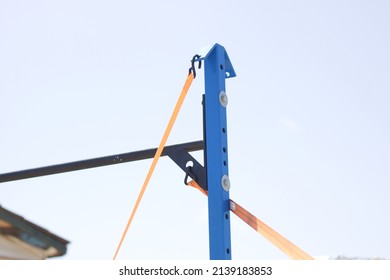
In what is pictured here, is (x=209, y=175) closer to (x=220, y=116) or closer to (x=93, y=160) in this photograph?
(x=220, y=116)

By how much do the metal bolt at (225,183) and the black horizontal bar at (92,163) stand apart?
302mm

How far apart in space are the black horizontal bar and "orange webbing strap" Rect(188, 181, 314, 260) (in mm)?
493

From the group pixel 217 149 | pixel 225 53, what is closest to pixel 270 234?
pixel 217 149

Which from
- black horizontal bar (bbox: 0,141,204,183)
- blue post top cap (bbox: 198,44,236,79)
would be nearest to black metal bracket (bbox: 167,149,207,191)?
black horizontal bar (bbox: 0,141,204,183)

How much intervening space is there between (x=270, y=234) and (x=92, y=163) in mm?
1461

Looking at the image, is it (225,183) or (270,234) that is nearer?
(270,234)

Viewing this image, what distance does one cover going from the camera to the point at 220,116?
287 centimetres

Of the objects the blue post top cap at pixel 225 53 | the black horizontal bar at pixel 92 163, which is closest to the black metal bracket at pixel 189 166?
A: the black horizontal bar at pixel 92 163

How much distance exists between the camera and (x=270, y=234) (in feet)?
8.06

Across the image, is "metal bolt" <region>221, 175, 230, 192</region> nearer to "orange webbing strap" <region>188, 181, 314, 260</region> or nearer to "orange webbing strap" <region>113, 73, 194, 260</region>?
"orange webbing strap" <region>188, 181, 314, 260</region>

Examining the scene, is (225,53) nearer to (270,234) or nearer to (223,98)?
(223,98)

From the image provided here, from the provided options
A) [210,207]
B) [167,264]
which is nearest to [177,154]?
[210,207]

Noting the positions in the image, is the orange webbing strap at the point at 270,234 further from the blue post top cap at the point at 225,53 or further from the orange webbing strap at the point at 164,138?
the blue post top cap at the point at 225,53

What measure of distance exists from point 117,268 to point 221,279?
1.54 feet
